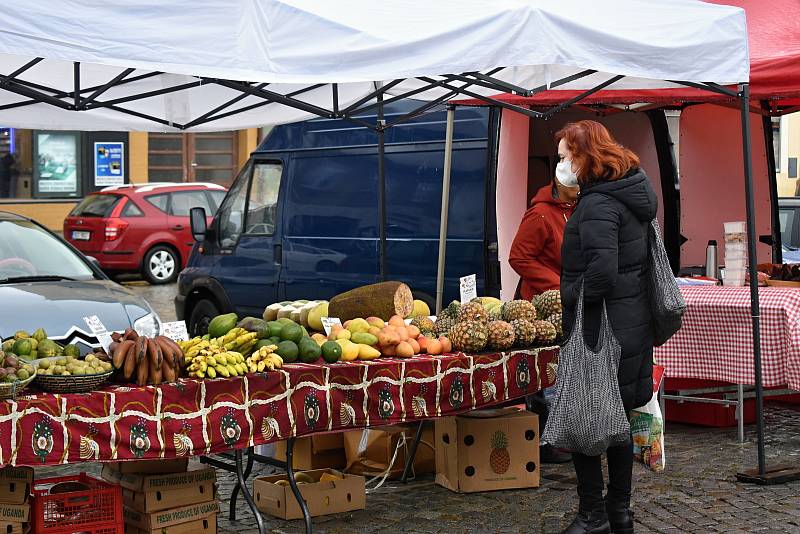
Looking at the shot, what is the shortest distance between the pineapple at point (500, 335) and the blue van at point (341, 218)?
2178 mm

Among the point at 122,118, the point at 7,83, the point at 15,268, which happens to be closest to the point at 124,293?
the point at 15,268

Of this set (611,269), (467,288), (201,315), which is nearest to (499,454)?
(467,288)

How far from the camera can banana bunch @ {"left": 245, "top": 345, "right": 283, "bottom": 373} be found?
526cm

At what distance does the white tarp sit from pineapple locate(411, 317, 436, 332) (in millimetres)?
1402

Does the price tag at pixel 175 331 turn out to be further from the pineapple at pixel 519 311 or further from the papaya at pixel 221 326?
the pineapple at pixel 519 311

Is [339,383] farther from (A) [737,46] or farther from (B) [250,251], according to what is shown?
(B) [250,251]

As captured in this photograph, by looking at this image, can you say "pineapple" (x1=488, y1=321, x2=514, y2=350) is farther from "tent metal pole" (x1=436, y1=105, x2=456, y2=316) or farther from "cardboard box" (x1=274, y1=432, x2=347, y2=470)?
"tent metal pole" (x1=436, y1=105, x2=456, y2=316)

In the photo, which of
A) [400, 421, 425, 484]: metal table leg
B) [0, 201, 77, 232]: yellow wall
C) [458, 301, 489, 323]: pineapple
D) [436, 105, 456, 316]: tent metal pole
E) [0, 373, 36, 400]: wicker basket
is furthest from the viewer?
[0, 201, 77, 232]: yellow wall

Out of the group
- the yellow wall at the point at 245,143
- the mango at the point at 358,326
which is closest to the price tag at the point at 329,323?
the mango at the point at 358,326

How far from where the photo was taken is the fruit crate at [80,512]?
4.92 meters

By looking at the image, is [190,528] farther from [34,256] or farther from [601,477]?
[34,256]

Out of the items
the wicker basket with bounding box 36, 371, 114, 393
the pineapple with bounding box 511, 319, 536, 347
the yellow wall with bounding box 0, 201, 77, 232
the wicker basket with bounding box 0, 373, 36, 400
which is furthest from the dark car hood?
the yellow wall with bounding box 0, 201, 77, 232

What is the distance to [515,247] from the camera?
7262 millimetres

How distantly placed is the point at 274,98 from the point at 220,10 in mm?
1363
